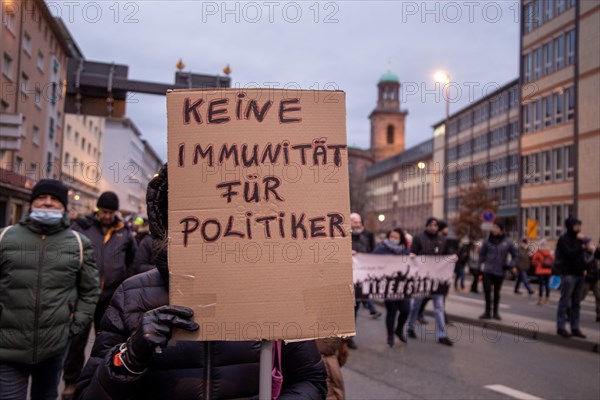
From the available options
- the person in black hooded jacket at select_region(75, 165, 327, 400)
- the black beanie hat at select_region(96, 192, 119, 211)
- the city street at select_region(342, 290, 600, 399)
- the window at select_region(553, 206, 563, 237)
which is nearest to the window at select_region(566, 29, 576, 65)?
the window at select_region(553, 206, 563, 237)

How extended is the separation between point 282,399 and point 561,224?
135 ft

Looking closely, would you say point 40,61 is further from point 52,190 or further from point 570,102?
point 52,190

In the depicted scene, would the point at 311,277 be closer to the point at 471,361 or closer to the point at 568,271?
the point at 471,361

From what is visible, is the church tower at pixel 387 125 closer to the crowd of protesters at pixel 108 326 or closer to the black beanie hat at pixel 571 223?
the black beanie hat at pixel 571 223

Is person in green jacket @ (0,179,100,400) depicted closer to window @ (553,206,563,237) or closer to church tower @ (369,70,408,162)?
window @ (553,206,563,237)

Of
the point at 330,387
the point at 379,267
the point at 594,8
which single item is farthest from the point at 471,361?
the point at 594,8

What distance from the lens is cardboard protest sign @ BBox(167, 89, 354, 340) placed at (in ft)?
6.82

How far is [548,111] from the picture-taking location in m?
41.6

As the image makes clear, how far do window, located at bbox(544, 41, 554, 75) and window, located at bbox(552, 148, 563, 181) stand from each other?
5083 mm

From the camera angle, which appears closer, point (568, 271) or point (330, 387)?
point (330, 387)

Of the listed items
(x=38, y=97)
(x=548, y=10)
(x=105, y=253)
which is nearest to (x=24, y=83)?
(x=38, y=97)

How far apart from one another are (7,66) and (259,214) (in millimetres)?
36504

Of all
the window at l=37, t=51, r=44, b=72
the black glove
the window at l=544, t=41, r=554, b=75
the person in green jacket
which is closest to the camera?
the black glove

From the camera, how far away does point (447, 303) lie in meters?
17.3
